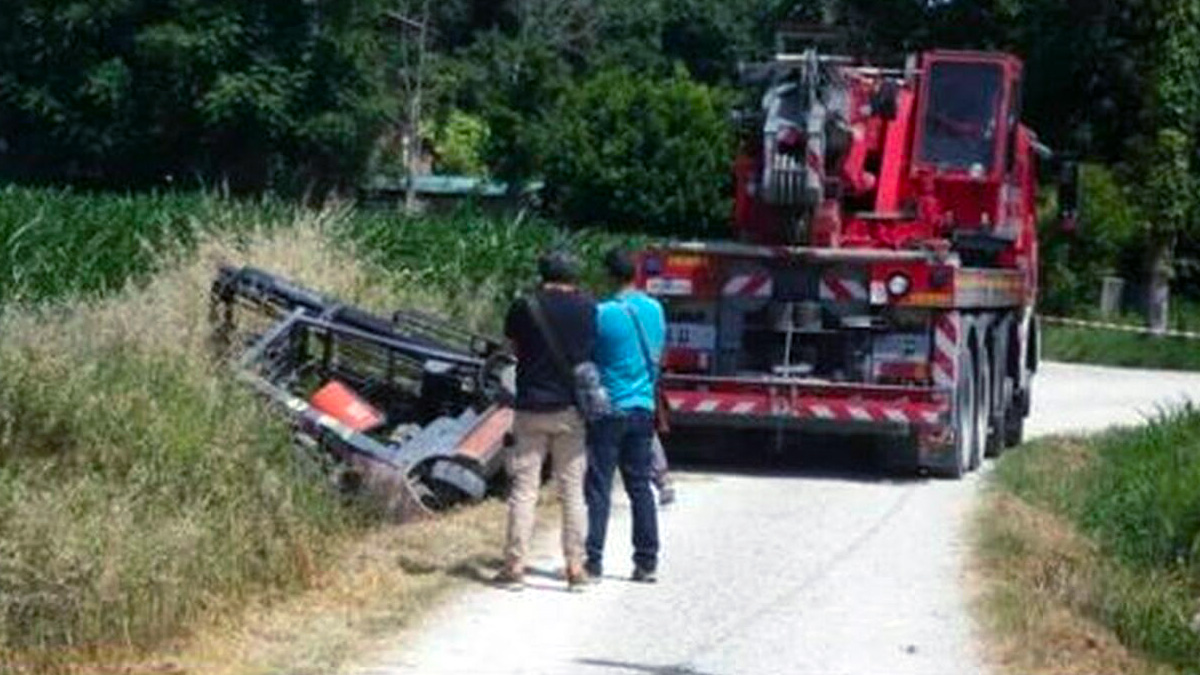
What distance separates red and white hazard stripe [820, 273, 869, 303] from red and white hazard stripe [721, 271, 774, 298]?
45 cm

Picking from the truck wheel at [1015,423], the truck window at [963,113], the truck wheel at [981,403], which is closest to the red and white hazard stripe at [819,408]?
the truck wheel at [981,403]

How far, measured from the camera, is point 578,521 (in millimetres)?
12922

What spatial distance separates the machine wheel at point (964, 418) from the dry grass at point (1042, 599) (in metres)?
2.60

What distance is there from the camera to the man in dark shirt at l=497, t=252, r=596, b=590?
41.7 feet

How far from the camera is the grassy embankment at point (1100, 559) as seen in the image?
1177 centimetres

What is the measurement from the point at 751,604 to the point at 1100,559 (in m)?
2.99

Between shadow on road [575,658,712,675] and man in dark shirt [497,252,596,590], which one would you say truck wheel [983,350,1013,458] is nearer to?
man in dark shirt [497,252,596,590]

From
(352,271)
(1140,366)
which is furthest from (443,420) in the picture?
(1140,366)

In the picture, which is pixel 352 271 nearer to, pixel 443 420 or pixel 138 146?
pixel 443 420

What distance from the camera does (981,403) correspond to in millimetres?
20875

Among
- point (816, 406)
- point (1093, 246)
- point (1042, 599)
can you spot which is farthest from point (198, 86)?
point (1042, 599)

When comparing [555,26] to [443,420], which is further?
[555,26]

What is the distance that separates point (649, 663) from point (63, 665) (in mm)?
2699

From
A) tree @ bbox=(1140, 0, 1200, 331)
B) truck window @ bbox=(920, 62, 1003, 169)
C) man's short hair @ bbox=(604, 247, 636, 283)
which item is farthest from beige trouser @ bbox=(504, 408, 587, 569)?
tree @ bbox=(1140, 0, 1200, 331)
